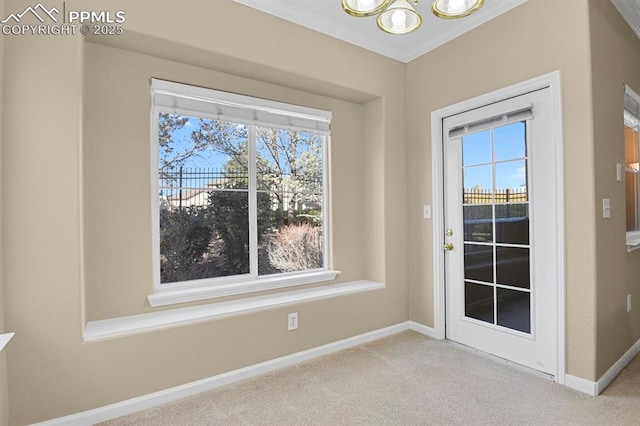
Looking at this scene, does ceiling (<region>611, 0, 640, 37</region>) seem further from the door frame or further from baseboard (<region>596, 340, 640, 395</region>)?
baseboard (<region>596, 340, 640, 395</region>)

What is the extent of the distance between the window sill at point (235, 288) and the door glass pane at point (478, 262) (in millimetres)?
1157

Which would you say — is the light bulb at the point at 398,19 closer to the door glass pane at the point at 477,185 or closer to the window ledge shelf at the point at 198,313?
the door glass pane at the point at 477,185

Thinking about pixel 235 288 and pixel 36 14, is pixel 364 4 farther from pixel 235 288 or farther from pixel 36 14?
pixel 235 288

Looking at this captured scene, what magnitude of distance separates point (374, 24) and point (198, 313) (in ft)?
8.71

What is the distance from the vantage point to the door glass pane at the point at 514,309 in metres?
2.56

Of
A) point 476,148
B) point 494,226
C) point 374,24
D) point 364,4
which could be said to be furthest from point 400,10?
point 494,226

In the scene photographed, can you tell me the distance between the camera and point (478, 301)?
2.91 m

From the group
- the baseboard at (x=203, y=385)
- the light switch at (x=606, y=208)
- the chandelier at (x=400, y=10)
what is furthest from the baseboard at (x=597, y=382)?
the chandelier at (x=400, y=10)

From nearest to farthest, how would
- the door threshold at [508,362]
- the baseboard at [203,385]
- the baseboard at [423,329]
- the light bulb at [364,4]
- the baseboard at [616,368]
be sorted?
1. the light bulb at [364,4]
2. the baseboard at [203,385]
3. the baseboard at [616,368]
4. the door threshold at [508,362]
5. the baseboard at [423,329]

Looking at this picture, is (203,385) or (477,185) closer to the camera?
(203,385)

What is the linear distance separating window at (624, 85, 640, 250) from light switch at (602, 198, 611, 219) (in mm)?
722

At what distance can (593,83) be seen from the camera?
7.21 feet

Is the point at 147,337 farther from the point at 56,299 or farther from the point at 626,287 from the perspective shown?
the point at 626,287

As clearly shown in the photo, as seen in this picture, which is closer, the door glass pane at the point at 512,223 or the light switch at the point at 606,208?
the light switch at the point at 606,208
